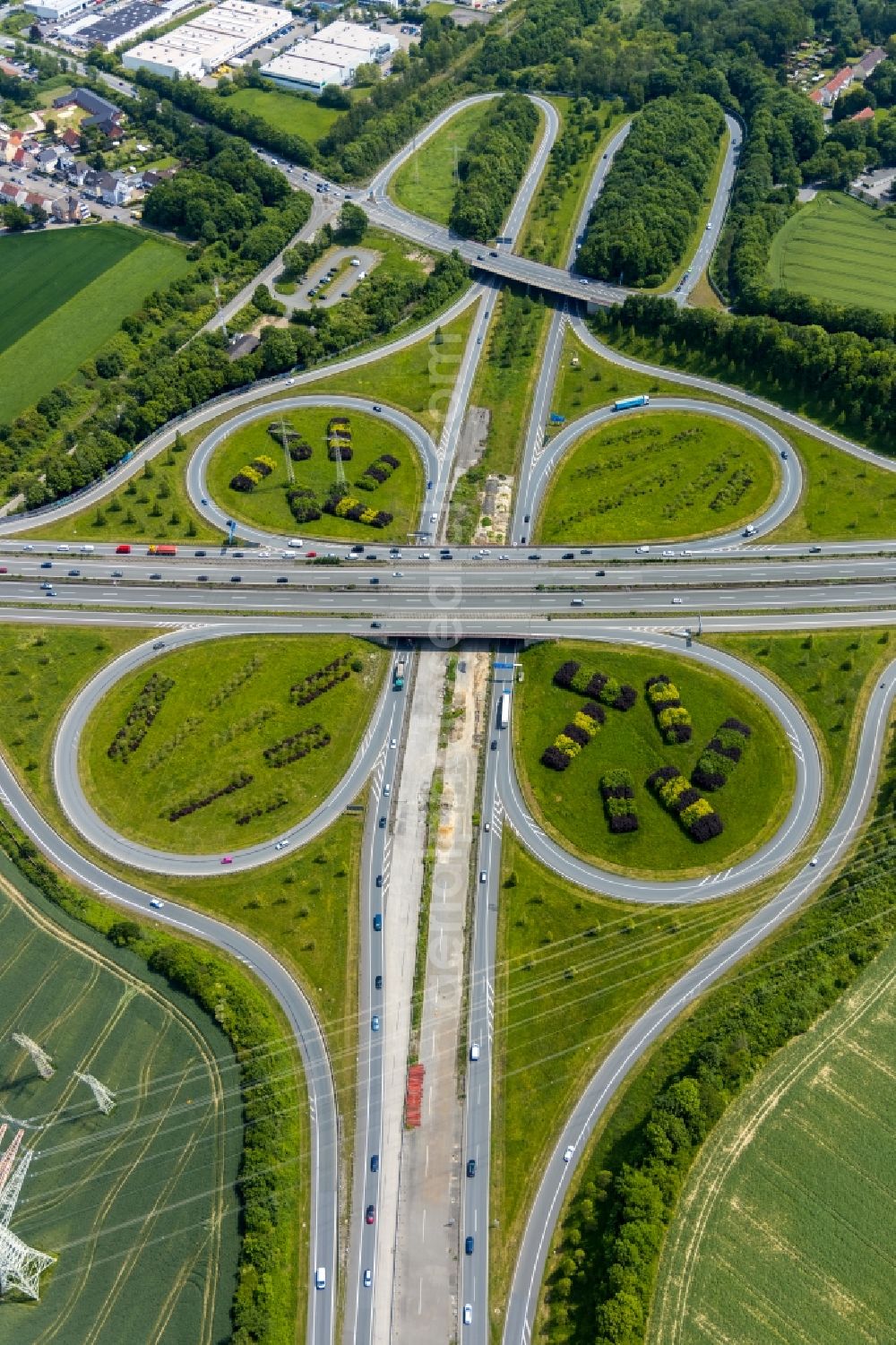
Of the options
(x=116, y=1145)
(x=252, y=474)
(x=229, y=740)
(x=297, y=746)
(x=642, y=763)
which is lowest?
(x=116, y=1145)

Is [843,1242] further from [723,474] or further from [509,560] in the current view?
[723,474]

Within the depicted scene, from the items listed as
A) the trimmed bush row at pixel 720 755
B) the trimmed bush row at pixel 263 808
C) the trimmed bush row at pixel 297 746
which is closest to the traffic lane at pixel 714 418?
the trimmed bush row at pixel 720 755

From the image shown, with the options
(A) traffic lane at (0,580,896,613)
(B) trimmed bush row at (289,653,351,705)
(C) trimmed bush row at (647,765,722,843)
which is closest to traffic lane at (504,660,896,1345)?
(C) trimmed bush row at (647,765,722,843)

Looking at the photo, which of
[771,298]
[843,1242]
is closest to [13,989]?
[843,1242]

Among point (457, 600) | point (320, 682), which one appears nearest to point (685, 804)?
point (457, 600)

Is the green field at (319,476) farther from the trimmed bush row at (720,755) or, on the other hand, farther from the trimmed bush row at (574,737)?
Result: the trimmed bush row at (720,755)

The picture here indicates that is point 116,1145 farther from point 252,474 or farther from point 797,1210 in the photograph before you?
point 252,474
